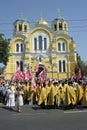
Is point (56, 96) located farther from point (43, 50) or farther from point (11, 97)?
point (43, 50)

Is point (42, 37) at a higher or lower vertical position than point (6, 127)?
higher

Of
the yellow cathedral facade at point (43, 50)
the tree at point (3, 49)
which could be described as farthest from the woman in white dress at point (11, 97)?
the yellow cathedral facade at point (43, 50)

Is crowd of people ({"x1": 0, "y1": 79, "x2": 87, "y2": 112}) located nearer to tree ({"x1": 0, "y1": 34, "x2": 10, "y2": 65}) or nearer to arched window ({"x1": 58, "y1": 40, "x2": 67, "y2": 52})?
tree ({"x1": 0, "y1": 34, "x2": 10, "y2": 65})

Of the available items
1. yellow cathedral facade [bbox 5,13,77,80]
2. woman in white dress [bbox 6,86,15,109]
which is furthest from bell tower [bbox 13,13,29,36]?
woman in white dress [bbox 6,86,15,109]

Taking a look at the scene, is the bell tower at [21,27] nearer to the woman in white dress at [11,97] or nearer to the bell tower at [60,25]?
the bell tower at [60,25]

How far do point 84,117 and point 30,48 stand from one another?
56872mm

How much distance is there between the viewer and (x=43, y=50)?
7188 cm

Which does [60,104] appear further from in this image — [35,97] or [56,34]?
[56,34]

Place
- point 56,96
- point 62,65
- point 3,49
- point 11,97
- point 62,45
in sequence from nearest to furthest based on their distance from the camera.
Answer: point 56,96
point 11,97
point 3,49
point 62,65
point 62,45

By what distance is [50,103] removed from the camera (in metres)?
19.6

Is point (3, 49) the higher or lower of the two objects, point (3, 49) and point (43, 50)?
the lower

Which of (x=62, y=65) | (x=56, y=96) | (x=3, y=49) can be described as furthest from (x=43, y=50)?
(x=56, y=96)

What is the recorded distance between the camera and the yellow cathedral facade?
71.0 metres

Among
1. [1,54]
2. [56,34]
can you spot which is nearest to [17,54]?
[56,34]
